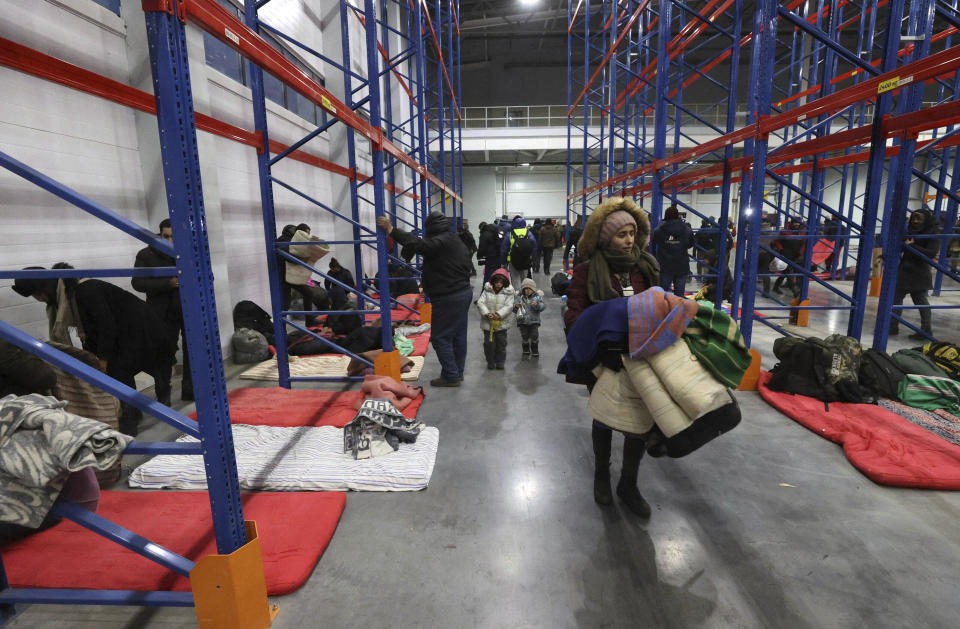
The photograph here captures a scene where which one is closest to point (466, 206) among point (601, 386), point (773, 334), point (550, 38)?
point (550, 38)

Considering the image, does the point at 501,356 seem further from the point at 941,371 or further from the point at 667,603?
the point at 941,371

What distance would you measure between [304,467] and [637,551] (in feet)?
7.11

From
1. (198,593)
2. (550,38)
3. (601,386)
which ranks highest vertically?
(550,38)

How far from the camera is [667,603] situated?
209 cm

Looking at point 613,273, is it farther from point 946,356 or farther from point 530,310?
point 946,356

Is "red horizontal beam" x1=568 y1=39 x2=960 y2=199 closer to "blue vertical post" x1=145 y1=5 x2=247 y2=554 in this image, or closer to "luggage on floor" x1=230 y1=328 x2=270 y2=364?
"blue vertical post" x1=145 y1=5 x2=247 y2=554

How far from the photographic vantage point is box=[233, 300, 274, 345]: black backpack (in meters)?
6.17

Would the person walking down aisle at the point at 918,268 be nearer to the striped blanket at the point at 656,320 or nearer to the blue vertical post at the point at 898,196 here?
the blue vertical post at the point at 898,196

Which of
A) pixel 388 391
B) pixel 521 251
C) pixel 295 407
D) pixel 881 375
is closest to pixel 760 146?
pixel 881 375

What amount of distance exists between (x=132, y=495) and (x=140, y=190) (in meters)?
3.24

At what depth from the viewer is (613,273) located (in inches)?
99.8

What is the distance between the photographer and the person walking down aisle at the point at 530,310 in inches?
225

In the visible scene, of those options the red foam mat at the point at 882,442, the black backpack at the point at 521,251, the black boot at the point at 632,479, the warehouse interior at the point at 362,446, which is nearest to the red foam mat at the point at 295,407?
the warehouse interior at the point at 362,446

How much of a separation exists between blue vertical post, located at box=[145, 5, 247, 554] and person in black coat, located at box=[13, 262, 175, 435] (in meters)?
2.30
